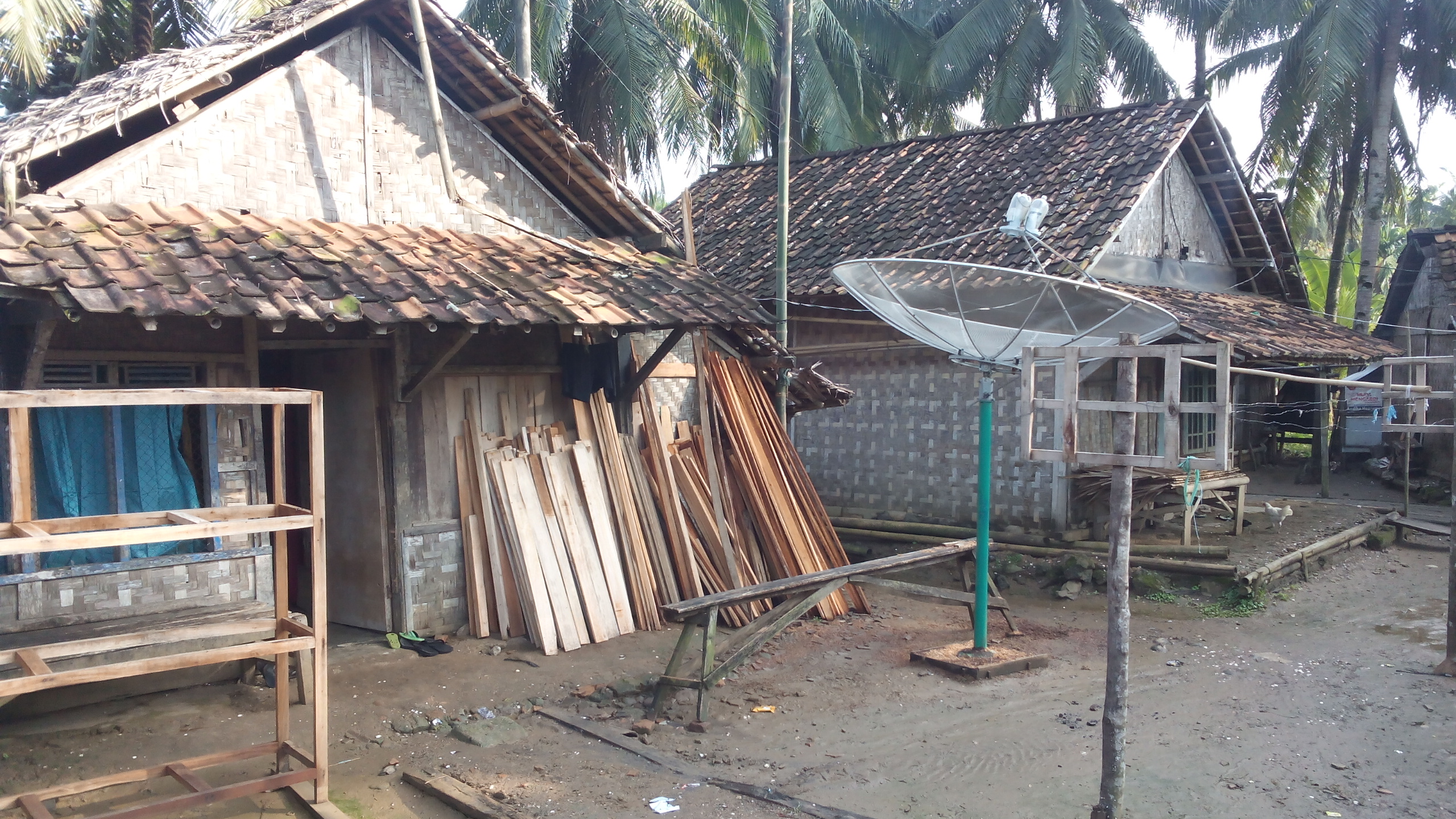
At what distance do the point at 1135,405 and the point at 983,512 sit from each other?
3057mm

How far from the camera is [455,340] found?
22.1 ft

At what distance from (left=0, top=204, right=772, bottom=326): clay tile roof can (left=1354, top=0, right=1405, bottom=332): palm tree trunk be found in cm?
1457

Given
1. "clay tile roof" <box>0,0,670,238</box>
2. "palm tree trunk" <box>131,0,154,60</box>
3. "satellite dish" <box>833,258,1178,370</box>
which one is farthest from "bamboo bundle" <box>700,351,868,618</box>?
"palm tree trunk" <box>131,0,154,60</box>

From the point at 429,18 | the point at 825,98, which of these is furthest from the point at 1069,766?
the point at 825,98

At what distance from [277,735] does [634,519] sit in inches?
133

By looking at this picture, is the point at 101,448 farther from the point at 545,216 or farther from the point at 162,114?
the point at 545,216

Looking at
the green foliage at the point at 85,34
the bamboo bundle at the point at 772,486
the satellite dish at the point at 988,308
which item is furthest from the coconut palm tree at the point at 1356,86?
the green foliage at the point at 85,34

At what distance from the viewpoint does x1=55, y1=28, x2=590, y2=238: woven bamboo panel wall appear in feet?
20.0

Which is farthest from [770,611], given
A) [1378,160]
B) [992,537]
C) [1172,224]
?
[1378,160]

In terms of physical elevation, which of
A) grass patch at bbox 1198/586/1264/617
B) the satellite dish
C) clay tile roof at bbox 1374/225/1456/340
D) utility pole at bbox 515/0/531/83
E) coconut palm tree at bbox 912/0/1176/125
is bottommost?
grass patch at bbox 1198/586/1264/617

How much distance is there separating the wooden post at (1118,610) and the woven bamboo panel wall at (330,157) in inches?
202

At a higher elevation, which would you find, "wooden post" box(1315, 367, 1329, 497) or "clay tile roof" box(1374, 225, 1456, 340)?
"clay tile roof" box(1374, 225, 1456, 340)

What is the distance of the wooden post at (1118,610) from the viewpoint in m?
4.33

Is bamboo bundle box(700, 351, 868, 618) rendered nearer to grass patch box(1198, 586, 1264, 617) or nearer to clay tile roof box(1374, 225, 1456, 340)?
grass patch box(1198, 586, 1264, 617)
